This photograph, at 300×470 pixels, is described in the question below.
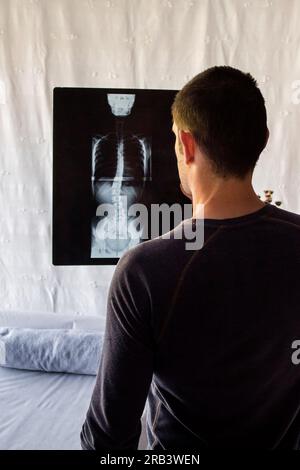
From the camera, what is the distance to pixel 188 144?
71cm

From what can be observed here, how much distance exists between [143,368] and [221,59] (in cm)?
151

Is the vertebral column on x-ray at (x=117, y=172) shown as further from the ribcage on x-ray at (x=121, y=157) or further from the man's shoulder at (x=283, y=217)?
the man's shoulder at (x=283, y=217)

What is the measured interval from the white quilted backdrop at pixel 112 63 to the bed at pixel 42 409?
490 millimetres

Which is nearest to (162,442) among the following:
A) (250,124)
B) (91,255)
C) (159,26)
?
(250,124)

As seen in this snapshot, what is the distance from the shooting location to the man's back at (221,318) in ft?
2.15

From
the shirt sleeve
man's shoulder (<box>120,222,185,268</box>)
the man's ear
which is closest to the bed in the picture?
the shirt sleeve

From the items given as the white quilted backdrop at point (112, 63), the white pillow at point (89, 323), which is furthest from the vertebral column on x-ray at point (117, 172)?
the white pillow at point (89, 323)

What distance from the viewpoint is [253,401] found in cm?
74

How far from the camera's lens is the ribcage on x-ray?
5.57ft

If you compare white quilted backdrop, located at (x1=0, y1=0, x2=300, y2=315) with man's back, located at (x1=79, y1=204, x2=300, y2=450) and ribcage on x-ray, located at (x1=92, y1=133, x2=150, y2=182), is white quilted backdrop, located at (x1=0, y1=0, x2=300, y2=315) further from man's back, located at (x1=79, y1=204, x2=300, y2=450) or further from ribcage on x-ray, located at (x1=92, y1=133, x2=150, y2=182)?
man's back, located at (x1=79, y1=204, x2=300, y2=450)

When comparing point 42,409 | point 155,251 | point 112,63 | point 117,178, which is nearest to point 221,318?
point 155,251

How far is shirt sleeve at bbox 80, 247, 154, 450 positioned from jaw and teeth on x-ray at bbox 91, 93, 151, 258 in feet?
3.36

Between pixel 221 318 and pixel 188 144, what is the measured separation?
0.29 metres

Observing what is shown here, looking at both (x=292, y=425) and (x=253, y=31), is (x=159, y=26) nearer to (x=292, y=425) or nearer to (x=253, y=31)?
(x=253, y=31)
